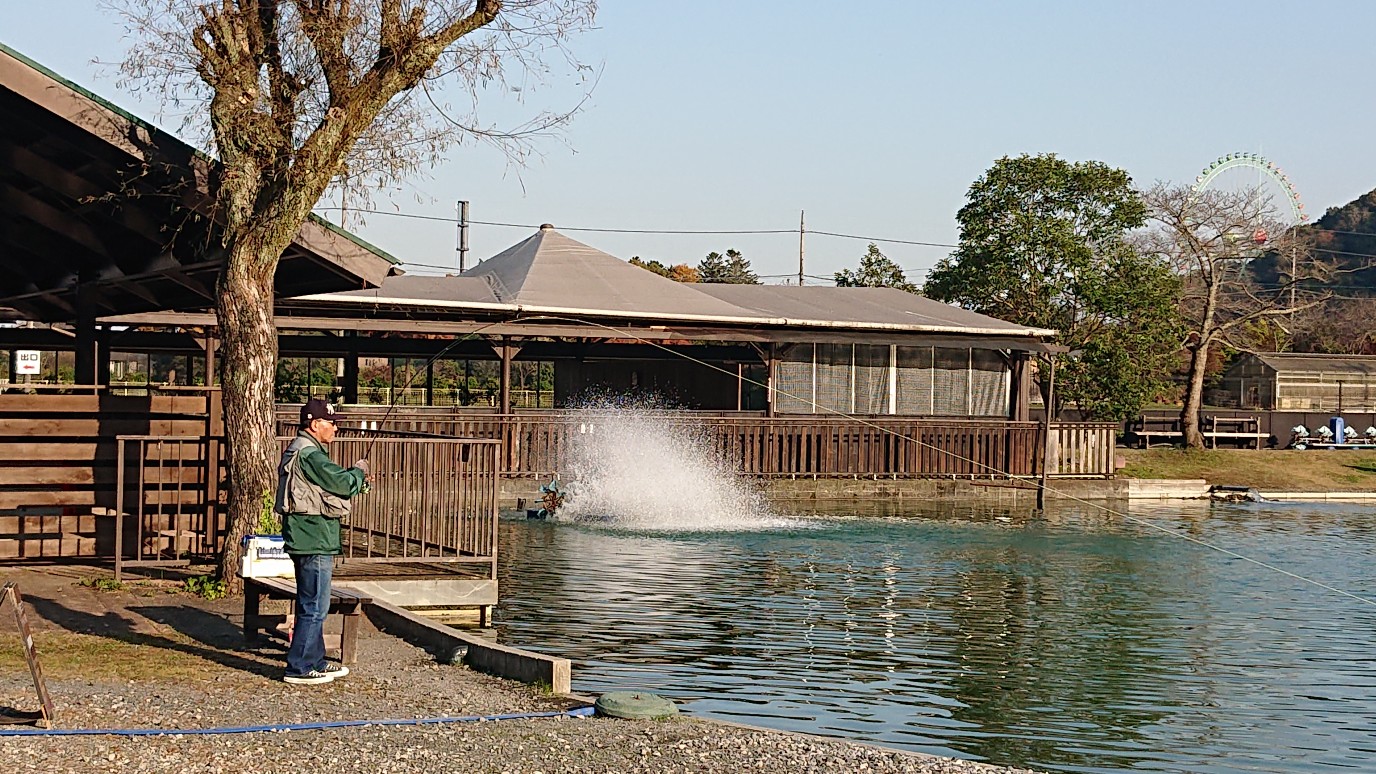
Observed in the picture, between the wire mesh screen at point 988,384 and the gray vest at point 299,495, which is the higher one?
the wire mesh screen at point 988,384

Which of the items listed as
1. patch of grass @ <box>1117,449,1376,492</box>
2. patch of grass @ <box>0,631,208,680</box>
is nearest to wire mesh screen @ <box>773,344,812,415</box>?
patch of grass @ <box>1117,449,1376,492</box>

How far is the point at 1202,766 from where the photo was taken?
28.2 feet

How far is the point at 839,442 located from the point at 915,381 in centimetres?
318

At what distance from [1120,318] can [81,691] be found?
107 feet

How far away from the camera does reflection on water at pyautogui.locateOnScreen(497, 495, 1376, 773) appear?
371 inches

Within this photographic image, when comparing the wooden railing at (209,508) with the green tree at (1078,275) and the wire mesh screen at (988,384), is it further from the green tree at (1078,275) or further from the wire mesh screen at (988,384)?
the green tree at (1078,275)

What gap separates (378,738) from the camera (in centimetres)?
709

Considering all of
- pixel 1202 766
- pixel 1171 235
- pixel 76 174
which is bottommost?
pixel 1202 766

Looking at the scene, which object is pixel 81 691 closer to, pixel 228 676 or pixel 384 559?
pixel 228 676

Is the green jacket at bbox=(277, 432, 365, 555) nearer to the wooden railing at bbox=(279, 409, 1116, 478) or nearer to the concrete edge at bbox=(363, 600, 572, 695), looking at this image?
the concrete edge at bbox=(363, 600, 572, 695)

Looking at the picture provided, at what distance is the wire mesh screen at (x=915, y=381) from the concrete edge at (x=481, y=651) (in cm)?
2088

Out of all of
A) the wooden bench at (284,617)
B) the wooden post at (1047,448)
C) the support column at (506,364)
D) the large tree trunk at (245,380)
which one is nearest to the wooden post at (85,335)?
the large tree trunk at (245,380)

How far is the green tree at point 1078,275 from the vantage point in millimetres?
36531

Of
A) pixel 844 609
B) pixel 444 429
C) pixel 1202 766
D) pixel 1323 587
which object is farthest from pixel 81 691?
→ pixel 444 429
